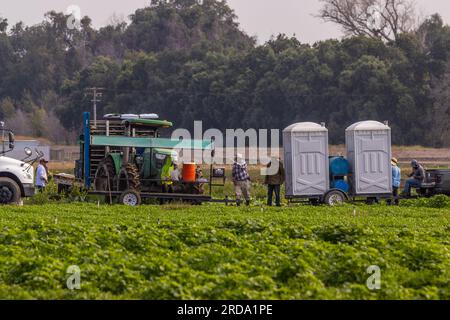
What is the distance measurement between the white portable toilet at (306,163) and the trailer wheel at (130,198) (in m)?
4.44

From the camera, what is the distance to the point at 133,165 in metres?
32.3

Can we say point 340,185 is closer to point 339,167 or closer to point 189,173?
point 339,167

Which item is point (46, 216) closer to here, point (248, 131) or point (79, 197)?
point (79, 197)

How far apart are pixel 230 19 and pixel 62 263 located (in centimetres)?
9727

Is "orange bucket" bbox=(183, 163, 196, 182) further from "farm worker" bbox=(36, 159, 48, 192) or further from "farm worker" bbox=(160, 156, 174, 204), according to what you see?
"farm worker" bbox=(36, 159, 48, 192)

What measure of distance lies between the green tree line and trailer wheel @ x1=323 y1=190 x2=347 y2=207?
38.5m

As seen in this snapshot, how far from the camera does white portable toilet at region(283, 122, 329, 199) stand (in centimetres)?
3192

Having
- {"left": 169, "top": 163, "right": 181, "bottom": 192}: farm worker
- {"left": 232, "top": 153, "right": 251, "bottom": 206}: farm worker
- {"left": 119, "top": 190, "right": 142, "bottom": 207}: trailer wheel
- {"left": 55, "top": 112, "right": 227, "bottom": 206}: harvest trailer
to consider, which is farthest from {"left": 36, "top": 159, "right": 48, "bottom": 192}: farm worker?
{"left": 232, "top": 153, "right": 251, "bottom": 206}: farm worker

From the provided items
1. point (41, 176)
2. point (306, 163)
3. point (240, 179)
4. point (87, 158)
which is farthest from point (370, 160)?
point (41, 176)

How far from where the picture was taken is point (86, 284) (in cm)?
1484

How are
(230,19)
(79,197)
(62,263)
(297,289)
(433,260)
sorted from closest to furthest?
(297,289) → (62,263) → (433,260) → (79,197) → (230,19)

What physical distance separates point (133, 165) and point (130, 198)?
1.38 m

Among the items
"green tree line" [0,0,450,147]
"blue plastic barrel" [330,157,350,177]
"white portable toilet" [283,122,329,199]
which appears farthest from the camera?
"green tree line" [0,0,450,147]
